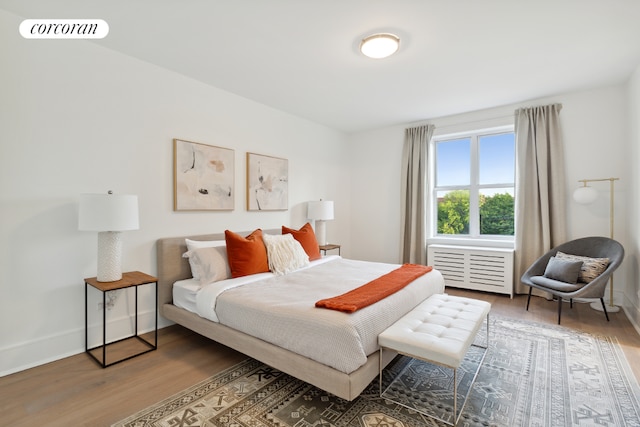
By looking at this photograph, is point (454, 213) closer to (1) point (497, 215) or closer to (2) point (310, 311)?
(1) point (497, 215)

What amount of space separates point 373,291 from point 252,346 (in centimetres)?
96

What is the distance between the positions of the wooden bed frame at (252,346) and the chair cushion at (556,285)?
218 centimetres

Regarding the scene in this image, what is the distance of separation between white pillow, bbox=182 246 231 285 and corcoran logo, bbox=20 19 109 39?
76.4 inches

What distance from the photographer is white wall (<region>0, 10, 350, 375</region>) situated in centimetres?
218

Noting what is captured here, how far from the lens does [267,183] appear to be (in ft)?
13.4

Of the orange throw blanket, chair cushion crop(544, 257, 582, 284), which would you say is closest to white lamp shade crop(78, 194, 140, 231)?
the orange throw blanket

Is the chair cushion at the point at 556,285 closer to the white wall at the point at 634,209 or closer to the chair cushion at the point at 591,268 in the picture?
the chair cushion at the point at 591,268

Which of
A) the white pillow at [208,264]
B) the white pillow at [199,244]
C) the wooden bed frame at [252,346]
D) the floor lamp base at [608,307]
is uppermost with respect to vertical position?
the white pillow at [199,244]

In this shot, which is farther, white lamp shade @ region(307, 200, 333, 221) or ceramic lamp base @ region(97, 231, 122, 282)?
white lamp shade @ region(307, 200, 333, 221)

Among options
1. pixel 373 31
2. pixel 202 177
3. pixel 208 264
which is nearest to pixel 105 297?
pixel 208 264

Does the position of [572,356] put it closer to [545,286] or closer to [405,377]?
[545,286]

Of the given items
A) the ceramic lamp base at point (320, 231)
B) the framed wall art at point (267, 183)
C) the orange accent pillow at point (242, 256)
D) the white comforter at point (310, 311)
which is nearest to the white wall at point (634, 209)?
the white comforter at point (310, 311)

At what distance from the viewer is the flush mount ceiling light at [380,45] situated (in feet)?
7.95

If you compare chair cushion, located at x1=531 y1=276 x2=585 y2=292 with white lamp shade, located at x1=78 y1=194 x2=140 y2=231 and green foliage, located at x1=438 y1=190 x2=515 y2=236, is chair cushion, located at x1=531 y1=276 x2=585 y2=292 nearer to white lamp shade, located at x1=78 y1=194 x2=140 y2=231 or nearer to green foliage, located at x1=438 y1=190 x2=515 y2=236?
green foliage, located at x1=438 y1=190 x2=515 y2=236
